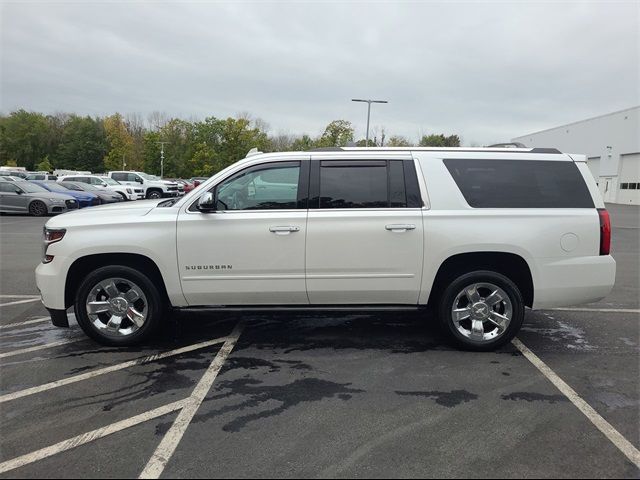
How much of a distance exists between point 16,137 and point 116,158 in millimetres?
24520

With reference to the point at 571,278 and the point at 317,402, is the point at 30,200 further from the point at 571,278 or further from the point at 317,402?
the point at 571,278

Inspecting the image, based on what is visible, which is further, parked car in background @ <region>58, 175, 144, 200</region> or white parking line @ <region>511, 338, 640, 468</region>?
parked car in background @ <region>58, 175, 144, 200</region>

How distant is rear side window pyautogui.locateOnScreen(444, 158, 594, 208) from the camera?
15.0 ft

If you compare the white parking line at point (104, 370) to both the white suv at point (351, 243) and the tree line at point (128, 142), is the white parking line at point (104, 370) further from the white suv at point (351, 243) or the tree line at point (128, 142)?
the tree line at point (128, 142)

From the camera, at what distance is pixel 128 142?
7969 centimetres

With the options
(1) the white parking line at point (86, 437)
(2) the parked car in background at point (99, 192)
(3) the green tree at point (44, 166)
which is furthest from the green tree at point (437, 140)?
(3) the green tree at point (44, 166)

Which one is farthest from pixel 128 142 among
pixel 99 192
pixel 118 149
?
pixel 99 192

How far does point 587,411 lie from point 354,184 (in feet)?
8.83

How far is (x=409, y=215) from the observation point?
4484 millimetres

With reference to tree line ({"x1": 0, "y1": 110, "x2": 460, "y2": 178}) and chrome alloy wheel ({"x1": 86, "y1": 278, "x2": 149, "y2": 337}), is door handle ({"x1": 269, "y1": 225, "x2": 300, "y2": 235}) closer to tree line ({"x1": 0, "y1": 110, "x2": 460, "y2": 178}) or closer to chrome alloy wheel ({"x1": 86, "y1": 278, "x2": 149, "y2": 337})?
chrome alloy wheel ({"x1": 86, "y1": 278, "x2": 149, "y2": 337})

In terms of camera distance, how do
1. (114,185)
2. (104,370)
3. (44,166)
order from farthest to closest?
(44,166), (114,185), (104,370)

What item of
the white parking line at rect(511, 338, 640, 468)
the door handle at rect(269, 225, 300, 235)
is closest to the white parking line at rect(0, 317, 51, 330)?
the door handle at rect(269, 225, 300, 235)

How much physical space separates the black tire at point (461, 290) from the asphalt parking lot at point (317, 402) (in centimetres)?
13

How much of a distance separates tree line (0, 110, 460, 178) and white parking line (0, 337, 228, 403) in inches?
2155
